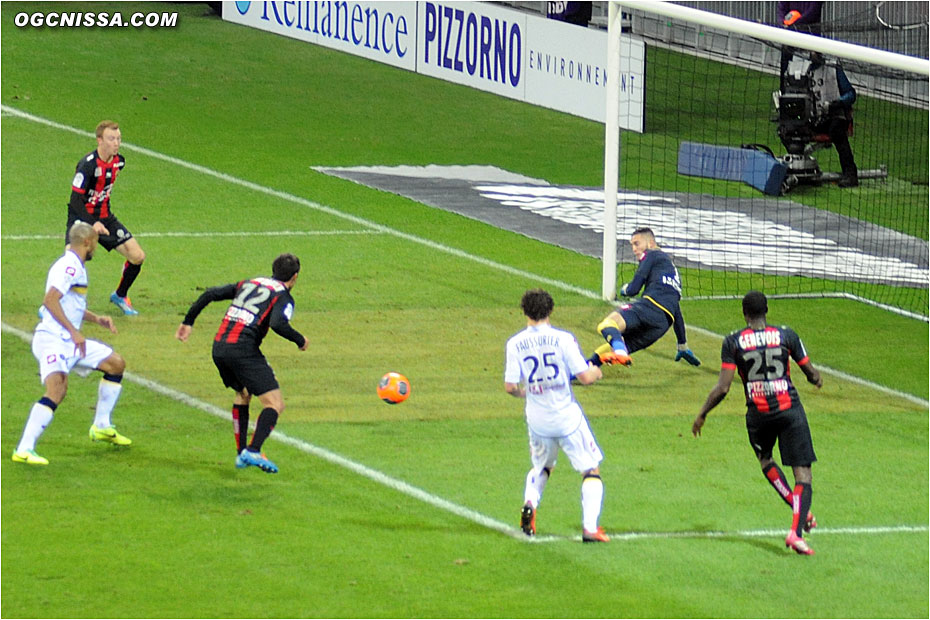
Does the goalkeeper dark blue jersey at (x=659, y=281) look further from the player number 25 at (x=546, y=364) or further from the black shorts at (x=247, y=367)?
the player number 25 at (x=546, y=364)

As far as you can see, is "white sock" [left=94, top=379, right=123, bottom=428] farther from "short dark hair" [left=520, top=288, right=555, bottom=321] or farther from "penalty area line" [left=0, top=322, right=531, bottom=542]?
"short dark hair" [left=520, top=288, right=555, bottom=321]

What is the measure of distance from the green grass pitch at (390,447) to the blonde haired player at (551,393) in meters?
0.34

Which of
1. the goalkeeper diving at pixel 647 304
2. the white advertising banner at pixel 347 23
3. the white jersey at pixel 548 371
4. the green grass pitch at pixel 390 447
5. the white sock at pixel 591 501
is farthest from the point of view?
the white advertising banner at pixel 347 23

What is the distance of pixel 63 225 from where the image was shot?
22250 mm

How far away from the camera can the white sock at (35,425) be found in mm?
12484

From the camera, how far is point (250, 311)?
485 inches

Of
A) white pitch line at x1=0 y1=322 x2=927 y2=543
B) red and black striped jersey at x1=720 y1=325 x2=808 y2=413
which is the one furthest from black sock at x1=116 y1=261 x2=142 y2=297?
red and black striped jersey at x1=720 y1=325 x2=808 y2=413

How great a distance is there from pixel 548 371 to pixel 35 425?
14.6ft

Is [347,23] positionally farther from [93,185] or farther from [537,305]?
[537,305]

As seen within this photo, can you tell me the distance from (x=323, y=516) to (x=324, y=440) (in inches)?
86.9

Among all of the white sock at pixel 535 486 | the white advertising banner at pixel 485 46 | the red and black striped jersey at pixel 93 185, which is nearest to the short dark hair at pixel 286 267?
the white sock at pixel 535 486

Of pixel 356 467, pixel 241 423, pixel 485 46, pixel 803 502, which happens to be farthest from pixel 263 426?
pixel 485 46

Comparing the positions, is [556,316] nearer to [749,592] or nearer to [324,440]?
[324,440]

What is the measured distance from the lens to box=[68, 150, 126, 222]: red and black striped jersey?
55.0 feet
